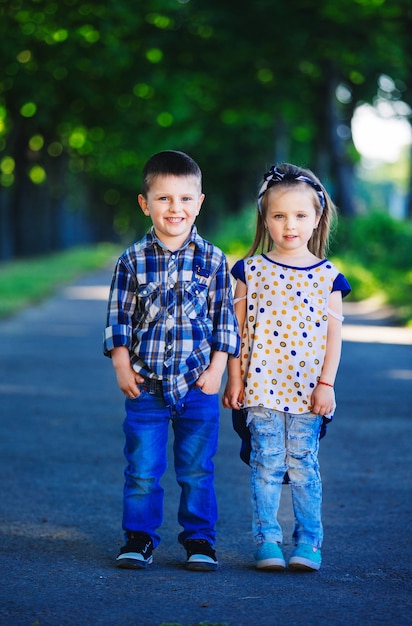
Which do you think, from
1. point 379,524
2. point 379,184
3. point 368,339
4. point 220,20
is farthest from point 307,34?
point 379,184

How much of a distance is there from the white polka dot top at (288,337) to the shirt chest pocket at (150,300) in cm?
40

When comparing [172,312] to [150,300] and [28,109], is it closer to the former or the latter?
[150,300]

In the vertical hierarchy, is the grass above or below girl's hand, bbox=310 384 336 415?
below

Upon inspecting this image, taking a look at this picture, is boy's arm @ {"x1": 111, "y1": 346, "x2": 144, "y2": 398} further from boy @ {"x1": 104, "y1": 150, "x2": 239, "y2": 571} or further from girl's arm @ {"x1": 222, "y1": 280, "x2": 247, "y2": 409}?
girl's arm @ {"x1": 222, "y1": 280, "x2": 247, "y2": 409}

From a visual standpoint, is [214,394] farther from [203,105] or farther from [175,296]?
[203,105]

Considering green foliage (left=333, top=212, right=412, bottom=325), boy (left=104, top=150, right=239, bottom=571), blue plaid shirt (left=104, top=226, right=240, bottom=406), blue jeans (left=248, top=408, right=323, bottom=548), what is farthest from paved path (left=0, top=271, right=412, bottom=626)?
green foliage (left=333, top=212, right=412, bottom=325)

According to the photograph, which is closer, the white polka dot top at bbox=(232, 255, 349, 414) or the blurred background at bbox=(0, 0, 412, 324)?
the white polka dot top at bbox=(232, 255, 349, 414)

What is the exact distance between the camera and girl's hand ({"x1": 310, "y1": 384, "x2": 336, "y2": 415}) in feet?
15.0

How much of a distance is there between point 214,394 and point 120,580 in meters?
0.78

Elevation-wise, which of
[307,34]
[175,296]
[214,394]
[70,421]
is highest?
[307,34]

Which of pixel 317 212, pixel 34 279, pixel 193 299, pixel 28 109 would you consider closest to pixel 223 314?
pixel 193 299

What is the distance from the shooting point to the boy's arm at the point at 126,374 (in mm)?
4543

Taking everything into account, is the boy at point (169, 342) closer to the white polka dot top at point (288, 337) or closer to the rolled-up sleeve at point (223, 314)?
the rolled-up sleeve at point (223, 314)

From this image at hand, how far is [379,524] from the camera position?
18.3ft
